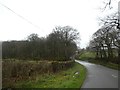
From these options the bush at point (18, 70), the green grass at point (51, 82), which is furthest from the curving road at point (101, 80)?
the bush at point (18, 70)

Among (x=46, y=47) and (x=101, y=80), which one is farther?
(x=46, y=47)

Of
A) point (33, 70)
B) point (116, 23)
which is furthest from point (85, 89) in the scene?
point (116, 23)

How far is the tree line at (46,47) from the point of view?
5588 cm

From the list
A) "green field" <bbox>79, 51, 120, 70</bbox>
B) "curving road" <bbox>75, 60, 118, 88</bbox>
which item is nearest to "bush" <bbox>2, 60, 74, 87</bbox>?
"curving road" <bbox>75, 60, 118, 88</bbox>

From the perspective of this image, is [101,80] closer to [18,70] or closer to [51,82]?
[51,82]

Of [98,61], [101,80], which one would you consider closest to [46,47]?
[98,61]

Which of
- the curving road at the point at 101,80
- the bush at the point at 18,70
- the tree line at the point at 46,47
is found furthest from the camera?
the tree line at the point at 46,47

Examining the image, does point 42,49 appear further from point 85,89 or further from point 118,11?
point 85,89

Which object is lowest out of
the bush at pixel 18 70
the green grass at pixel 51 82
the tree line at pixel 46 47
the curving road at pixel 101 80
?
the curving road at pixel 101 80

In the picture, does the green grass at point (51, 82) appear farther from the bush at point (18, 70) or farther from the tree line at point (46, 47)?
the tree line at point (46, 47)

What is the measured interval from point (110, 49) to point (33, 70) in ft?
152

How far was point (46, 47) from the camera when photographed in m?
66.9

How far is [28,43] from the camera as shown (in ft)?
217

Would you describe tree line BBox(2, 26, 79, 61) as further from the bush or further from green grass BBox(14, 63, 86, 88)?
green grass BBox(14, 63, 86, 88)
